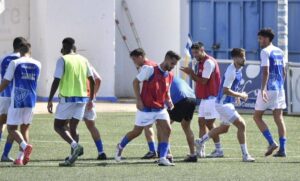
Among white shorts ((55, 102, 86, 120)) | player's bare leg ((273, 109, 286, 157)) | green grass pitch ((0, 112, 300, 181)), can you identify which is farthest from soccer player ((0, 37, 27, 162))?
player's bare leg ((273, 109, 286, 157))

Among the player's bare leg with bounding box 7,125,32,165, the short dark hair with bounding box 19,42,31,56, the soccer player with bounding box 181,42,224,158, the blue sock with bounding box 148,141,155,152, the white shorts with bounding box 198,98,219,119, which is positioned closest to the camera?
the player's bare leg with bounding box 7,125,32,165

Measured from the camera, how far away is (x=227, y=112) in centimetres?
2008

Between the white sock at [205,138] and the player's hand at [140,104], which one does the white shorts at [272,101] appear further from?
the player's hand at [140,104]

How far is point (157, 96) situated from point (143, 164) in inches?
41.6

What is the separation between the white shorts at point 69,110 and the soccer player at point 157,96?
922 millimetres

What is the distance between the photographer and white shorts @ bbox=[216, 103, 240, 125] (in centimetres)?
2005

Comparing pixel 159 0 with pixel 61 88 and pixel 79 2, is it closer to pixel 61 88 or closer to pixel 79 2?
pixel 79 2

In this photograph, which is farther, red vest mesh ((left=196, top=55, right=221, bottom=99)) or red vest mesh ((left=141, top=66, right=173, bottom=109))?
red vest mesh ((left=196, top=55, right=221, bottom=99))

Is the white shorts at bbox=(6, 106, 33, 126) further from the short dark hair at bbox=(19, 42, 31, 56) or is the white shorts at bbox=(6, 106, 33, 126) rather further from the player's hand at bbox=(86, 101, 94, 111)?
the player's hand at bbox=(86, 101, 94, 111)

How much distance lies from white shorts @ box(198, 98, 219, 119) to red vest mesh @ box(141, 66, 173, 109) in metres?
1.80

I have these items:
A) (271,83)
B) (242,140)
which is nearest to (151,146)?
(242,140)

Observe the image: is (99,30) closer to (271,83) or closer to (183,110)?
(271,83)

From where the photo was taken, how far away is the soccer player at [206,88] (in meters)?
20.7

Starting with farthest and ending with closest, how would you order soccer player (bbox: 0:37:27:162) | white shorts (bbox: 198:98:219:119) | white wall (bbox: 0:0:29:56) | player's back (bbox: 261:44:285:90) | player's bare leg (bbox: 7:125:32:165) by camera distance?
1. white wall (bbox: 0:0:29:56)
2. player's back (bbox: 261:44:285:90)
3. white shorts (bbox: 198:98:219:119)
4. soccer player (bbox: 0:37:27:162)
5. player's bare leg (bbox: 7:125:32:165)
